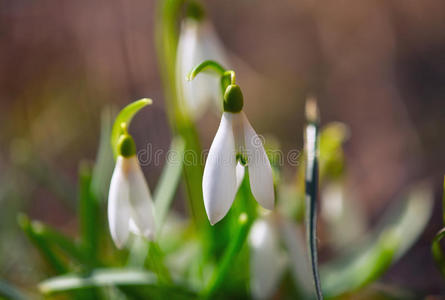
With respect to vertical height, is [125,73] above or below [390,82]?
above

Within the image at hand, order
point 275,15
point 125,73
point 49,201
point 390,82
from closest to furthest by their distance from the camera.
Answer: point 49,201
point 390,82
point 125,73
point 275,15

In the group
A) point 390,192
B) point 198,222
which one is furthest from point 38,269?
point 390,192

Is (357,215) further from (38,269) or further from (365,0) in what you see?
(365,0)

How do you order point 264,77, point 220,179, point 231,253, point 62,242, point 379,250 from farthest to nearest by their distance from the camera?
point 264,77 → point 379,250 → point 62,242 → point 231,253 → point 220,179

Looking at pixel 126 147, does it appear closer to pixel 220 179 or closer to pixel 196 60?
pixel 220 179

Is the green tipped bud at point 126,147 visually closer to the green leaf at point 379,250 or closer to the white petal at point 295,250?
the white petal at point 295,250

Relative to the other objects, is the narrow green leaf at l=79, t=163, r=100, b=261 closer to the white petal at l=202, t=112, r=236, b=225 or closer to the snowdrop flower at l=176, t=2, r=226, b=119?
the snowdrop flower at l=176, t=2, r=226, b=119

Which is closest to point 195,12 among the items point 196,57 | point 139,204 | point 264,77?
point 196,57

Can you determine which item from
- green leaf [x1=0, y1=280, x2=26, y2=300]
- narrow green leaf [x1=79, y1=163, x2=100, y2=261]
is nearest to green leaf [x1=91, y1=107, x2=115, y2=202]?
narrow green leaf [x1=79, y1=163, x2=100, y2=261]
